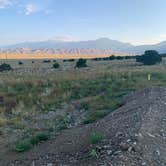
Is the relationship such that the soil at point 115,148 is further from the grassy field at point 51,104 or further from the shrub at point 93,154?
the grassy field at point 51,104

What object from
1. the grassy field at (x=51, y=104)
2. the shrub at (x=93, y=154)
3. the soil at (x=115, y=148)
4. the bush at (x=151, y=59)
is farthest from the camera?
the bush at (x=151, y=59)

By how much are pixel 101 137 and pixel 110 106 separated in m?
8.90

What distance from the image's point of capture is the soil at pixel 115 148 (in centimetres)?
821

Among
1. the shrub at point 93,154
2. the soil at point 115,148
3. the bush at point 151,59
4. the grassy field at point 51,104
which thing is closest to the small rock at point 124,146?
the soil at point 115,148

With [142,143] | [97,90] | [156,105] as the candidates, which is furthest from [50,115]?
[142,143]

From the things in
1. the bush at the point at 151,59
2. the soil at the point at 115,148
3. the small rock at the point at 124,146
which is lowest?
the bush at the point at 151,59

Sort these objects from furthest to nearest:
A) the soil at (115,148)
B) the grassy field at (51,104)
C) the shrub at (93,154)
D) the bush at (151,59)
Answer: the bush at (151,59) → the grassy field at (51,104) → the shrub at (93,154) → the soil at (115,148)

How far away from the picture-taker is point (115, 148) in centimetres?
876

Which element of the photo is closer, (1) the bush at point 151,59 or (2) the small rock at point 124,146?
(2) the small rock at point 124,146

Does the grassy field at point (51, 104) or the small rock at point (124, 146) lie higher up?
the small rock at point (124, 146)

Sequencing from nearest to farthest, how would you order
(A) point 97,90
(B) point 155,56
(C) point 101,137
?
(C) point 101,137, (A) point 97,90, (B) point 155,56

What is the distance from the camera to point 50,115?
19016mm

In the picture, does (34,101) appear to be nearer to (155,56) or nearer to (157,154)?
(157,154)

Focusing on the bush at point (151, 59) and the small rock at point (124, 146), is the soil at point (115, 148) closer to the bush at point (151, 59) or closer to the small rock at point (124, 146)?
the small rock at point (124, 146)
